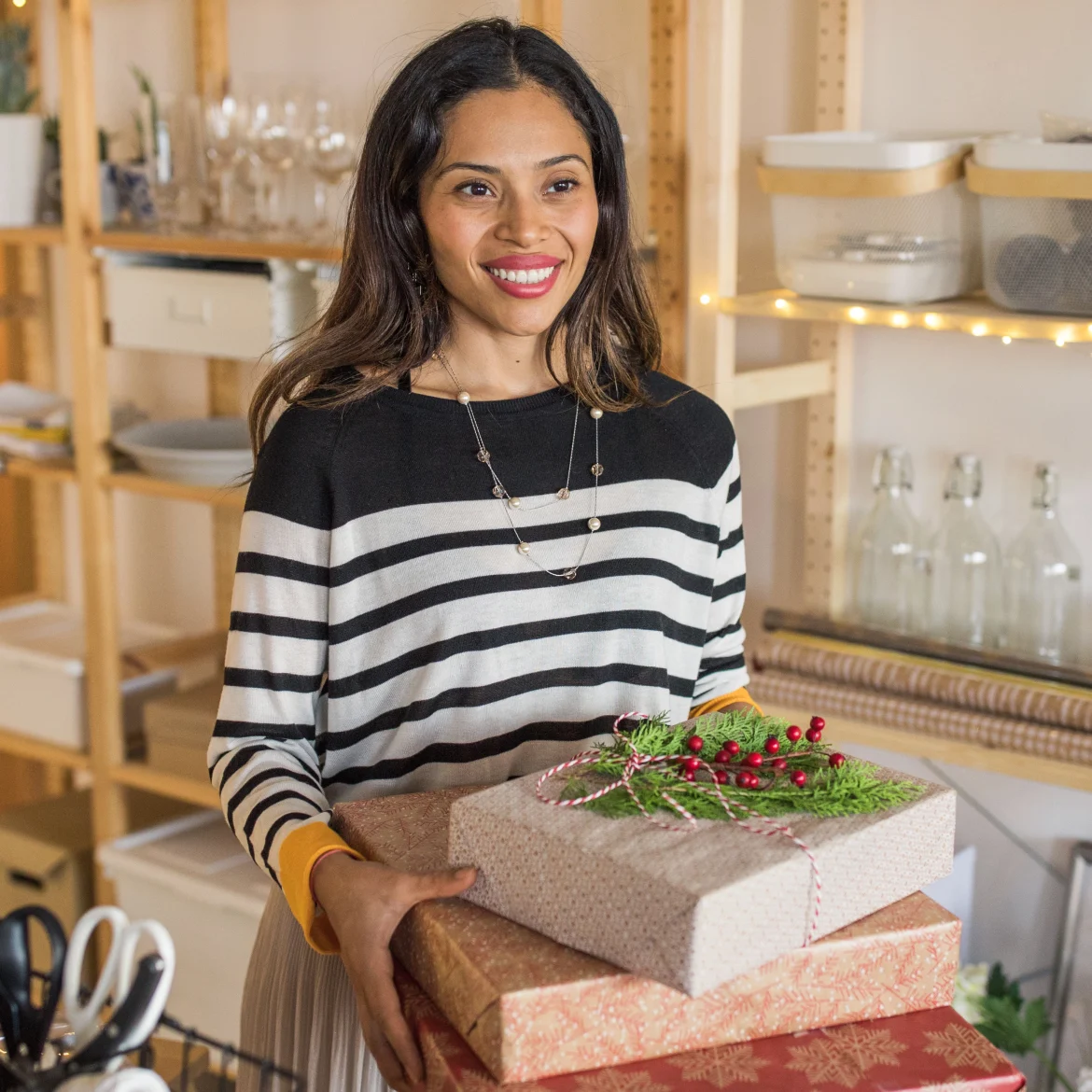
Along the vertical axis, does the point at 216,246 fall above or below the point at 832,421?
above

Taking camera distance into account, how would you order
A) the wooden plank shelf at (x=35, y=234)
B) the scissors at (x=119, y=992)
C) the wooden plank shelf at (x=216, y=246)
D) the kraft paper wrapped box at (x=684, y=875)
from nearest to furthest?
the scissors at (x=119, y=992) → the kraft paper wrapped box at (x=684, y=875) → the wooden plank shelf at (x=216, y=246) → the wooden plank shelf at (x=35, y=234)

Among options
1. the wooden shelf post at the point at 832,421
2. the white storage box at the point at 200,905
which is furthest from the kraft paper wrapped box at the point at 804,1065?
the white storage box at the point at 200,905

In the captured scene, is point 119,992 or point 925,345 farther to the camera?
point 925,345

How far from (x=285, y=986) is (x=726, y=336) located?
35.5 inches

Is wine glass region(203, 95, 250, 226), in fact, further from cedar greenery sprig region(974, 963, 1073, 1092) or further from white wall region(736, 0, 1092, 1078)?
cedar greenery sprig region(974, 963, 1073, 1092)

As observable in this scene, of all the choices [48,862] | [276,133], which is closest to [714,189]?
[276,133]

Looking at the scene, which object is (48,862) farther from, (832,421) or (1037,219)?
(1037,219)

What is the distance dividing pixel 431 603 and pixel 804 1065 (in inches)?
18.2

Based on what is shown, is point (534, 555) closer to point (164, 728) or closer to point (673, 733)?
point (673, 733)

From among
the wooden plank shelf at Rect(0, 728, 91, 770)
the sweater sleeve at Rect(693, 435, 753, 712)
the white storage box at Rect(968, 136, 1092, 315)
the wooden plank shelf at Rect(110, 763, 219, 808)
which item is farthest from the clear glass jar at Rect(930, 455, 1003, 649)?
the wooden plank shelf at Rect(0, 728, 91, 770)

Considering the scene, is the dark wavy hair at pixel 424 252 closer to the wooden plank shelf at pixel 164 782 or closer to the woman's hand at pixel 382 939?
the woman's hand at pixel 382 939

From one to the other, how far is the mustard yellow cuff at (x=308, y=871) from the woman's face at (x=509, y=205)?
1.38ft

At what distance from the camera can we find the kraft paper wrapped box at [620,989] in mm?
708

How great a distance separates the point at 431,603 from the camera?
3.53 ft
